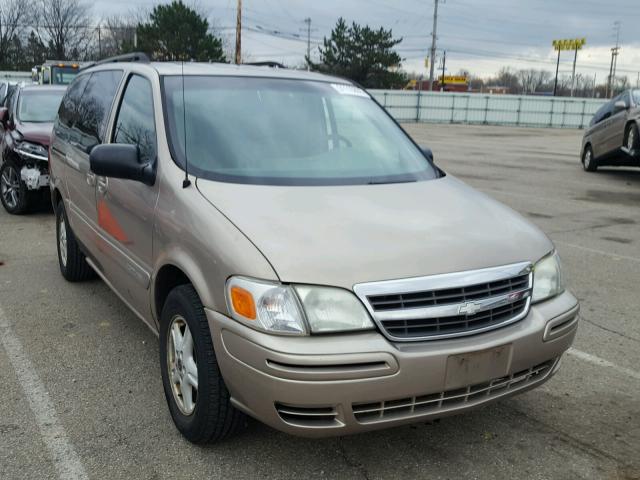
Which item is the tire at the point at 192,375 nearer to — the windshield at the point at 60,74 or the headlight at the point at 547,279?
the headlight at the point at 547,279

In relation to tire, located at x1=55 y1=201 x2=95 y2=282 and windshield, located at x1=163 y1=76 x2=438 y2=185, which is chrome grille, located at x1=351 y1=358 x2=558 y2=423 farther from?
tire, located at x1=55 y1=201 x2=95 y2=282

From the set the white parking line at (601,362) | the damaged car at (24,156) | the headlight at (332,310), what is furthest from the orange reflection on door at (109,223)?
the damaged car at (24,156)

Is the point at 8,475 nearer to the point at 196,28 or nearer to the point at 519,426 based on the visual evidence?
the point at 519,426

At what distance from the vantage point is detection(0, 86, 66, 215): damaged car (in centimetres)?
852

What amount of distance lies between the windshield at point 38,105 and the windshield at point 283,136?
6455 millimetres

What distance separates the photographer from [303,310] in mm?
2518

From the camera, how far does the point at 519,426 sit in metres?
3.34

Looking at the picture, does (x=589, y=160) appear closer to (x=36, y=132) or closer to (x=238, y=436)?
(x=36, y=132)

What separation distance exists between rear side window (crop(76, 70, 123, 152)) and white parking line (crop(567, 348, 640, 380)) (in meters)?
3.41

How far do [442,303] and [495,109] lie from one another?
43457mm

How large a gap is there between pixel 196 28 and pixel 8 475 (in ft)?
172

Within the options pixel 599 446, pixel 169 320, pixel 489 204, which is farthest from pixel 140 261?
pixel 599 446

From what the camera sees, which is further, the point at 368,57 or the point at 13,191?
the point at 368,57

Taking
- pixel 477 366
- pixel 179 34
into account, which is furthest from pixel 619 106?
pixel 179 34
